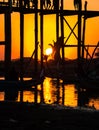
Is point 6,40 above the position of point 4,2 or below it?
below

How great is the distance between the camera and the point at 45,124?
14828 mm

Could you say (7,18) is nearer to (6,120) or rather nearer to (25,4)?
(25,4)

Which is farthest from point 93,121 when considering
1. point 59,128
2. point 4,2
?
point 4,2

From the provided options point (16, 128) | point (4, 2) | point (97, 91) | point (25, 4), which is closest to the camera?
point (16, 128)

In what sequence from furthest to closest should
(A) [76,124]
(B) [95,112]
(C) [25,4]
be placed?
(C) [25,4], (B) [95,112], (A) [76,124]

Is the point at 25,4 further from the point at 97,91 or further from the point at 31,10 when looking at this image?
the point at 97,91

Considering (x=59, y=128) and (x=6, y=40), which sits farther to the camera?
(x=6, y=40)

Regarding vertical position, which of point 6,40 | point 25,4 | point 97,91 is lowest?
point 97,91

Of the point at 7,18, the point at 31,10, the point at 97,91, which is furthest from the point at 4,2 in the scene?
the point at 97,91

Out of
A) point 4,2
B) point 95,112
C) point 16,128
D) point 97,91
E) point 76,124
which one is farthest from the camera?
point 4,2

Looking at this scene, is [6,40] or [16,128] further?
[6,40]

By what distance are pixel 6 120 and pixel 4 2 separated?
76.4 feet

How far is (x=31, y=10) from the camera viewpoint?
41.7 metres

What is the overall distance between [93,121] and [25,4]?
26.7 m
